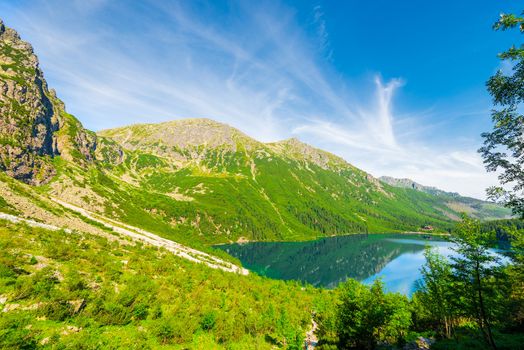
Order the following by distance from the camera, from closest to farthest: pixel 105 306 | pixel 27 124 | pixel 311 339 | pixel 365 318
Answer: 1. pixel 105 306
2. pixel 365 318
3. pixel 311 339
4. pixel 27 124

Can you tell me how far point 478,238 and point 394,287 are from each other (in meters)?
116

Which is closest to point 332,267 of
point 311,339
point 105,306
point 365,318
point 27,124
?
point 311,339

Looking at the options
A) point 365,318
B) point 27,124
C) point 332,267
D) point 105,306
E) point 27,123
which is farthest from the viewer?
point 332,267

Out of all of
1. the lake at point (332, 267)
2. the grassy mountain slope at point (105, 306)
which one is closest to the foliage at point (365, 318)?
the grassy mountain slope at point (105, 306)

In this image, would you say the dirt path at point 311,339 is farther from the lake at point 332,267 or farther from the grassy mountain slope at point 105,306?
the lake at point 332,267

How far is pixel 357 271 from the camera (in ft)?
514

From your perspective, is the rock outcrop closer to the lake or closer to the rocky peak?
the rocky peak

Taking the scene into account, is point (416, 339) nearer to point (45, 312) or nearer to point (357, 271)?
point (45, 312)

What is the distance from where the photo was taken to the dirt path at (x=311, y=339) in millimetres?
24609

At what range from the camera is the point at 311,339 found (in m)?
27.5

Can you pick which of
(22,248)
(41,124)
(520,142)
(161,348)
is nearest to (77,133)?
(41,124)

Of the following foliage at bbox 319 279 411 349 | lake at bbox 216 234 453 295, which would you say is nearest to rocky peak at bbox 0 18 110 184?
lake at bbox 216 234 453 295

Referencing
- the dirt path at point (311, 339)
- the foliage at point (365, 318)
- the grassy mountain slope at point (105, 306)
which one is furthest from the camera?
the dirt path at point (311, 339)

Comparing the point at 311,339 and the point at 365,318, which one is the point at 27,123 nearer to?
the point at 311,339
